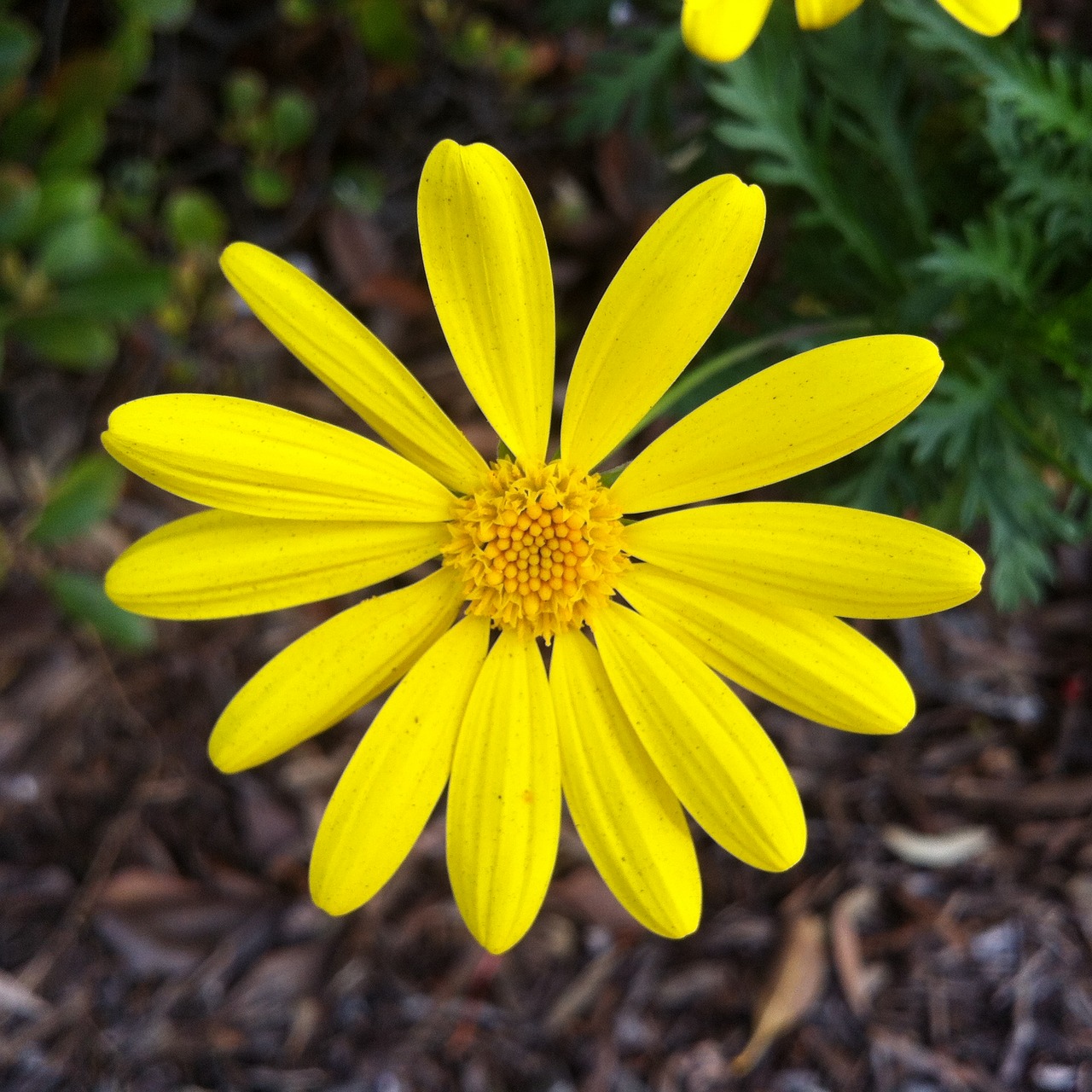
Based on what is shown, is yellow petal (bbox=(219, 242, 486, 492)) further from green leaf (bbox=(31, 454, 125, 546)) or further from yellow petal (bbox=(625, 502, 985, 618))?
green leaf (bbox=(31, 454, 125, 546))

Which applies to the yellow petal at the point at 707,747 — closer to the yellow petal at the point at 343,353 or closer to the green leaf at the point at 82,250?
the yellow petal at the point at 343,353

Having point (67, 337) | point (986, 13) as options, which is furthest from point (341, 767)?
point (986, 13)

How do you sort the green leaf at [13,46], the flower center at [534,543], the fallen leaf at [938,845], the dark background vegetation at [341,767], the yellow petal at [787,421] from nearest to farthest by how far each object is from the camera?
1. the yellow petal at [787,421]
2. the flower center at [534,543]
3. the green leaf at [13,46]
4. the dark background vegetation at [341,767]
5. the fallen leaf at [938,845]

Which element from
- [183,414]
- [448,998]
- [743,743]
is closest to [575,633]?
[743,743]

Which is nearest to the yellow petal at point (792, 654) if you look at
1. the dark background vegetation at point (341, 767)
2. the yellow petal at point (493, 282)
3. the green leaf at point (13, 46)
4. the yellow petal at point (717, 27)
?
the yellow petal at point (493, 282)

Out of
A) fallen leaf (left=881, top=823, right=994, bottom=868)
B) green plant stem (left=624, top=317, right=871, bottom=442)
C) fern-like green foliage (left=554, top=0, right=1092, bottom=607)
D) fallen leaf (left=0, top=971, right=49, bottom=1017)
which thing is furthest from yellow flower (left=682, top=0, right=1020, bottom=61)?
fallen leaf (left=0, top=971, right=49, bottom=1017)

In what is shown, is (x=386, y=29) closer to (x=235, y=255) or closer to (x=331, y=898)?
(x=235, y=255)
